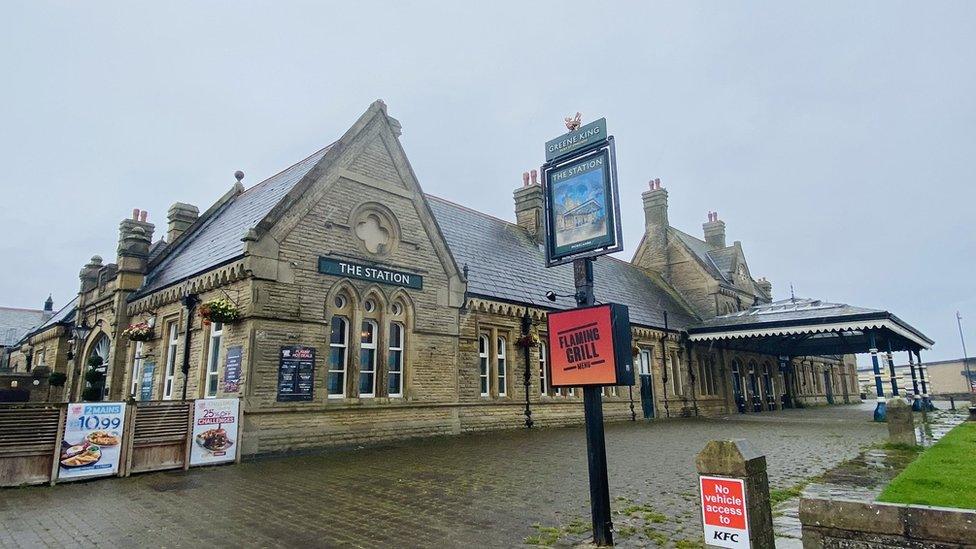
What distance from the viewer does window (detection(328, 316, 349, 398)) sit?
1500 centimetres

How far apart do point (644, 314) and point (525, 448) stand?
53.0ft

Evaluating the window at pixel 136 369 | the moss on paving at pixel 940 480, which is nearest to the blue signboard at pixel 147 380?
the window at pixel 136 369

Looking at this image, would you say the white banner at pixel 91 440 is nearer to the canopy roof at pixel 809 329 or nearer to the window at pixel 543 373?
the window at pixel 543 373

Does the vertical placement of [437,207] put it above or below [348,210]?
above

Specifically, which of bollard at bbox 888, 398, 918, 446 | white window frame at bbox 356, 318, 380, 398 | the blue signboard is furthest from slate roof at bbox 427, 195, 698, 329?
bollard at bbox 888, 398, 918, 446

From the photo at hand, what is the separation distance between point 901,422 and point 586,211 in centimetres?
1240

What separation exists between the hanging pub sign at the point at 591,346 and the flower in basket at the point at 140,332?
14912 millimetres

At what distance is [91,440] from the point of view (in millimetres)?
10398

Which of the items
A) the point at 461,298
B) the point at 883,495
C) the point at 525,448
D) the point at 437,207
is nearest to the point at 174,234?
the point at 437,207

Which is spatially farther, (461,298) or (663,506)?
(461,298)

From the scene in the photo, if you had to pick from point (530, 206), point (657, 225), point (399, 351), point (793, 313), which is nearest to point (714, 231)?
point (657, 225)

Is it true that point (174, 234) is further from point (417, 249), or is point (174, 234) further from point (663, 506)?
point (663, 506)

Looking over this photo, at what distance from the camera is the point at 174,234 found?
22.9 metres

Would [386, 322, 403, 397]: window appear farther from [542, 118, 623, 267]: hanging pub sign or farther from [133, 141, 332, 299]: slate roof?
[542, 118, 623, 267]: hanging pub sign
